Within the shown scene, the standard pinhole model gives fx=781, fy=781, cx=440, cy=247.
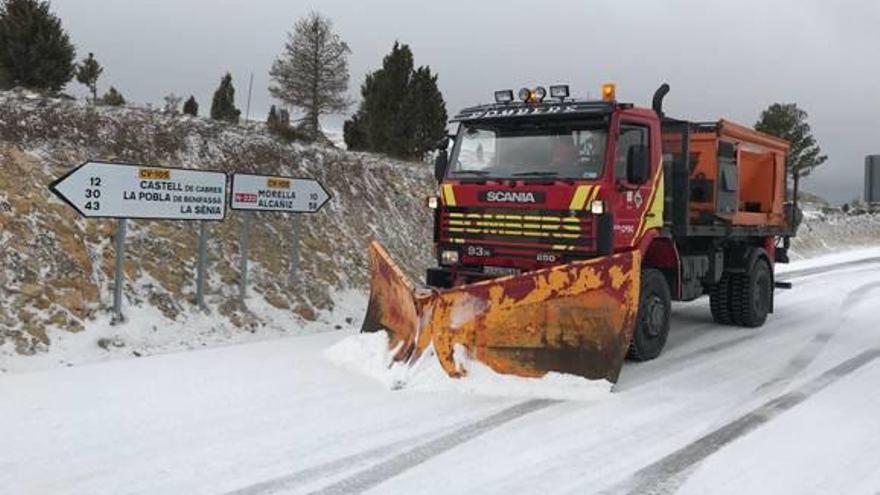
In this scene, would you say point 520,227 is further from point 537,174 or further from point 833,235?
point 833,235

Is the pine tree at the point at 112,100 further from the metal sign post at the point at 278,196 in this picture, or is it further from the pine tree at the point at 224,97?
the pine tree at the point at 224,97

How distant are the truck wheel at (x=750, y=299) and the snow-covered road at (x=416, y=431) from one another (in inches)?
79.1

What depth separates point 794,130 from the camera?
45375 mm

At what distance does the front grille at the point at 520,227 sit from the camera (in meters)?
6.96

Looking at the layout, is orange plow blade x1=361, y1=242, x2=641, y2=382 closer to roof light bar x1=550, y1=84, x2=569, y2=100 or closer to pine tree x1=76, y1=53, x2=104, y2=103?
roof light bar x1=550, y1=84, x2=569, y2=100

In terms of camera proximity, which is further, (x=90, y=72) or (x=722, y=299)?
(x=90, y=72)

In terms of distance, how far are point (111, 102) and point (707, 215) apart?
1059cm

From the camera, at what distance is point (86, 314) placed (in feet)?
24.9

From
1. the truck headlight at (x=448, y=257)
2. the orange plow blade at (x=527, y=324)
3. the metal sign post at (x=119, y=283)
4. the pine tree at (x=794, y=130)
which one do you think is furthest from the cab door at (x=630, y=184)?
the pine tree at (x=794, y=130)

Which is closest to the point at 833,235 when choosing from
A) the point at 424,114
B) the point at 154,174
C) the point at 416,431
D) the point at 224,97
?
the point at 424,114

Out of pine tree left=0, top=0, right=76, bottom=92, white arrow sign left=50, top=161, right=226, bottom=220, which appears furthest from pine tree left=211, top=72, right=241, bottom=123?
white arrow sign left=50, top=161, right=226, bottom=220

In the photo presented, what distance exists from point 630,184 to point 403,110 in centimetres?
1617

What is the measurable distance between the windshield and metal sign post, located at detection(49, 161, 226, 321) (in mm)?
2757

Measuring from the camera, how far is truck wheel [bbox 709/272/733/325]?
983cm
